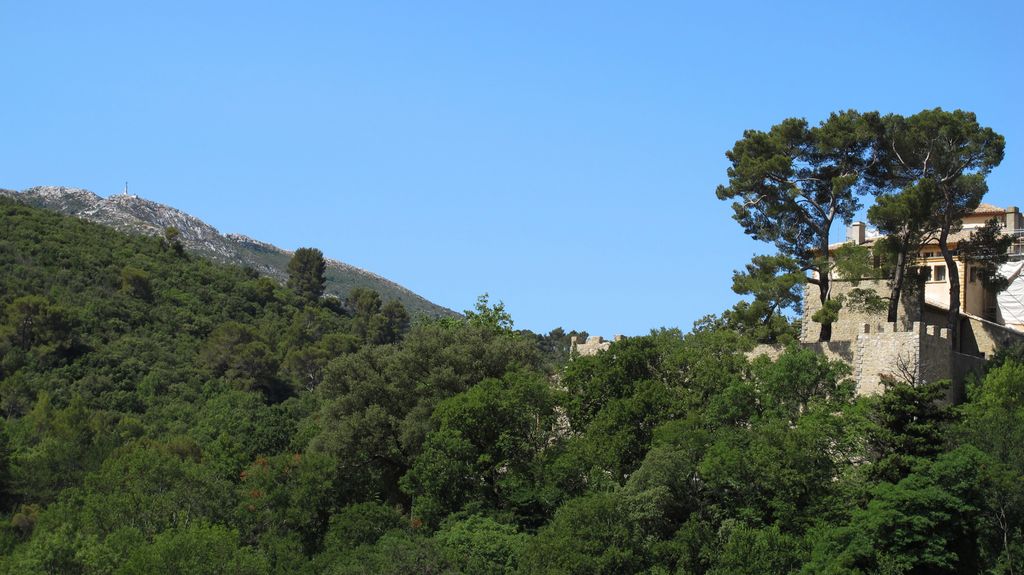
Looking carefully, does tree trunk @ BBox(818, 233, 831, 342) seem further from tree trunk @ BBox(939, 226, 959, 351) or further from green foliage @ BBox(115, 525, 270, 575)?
green foliage @ BBox(115, 525, 270, 575)

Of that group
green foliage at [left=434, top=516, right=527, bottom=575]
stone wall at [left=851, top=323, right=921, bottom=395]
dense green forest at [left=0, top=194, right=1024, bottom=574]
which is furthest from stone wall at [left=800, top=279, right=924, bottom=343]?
green foliage at [left=434, top=516, right=527, bottom=575]

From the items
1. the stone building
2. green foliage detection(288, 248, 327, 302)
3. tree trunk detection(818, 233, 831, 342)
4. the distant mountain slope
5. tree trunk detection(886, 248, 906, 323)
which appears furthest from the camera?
the distant mountain slope

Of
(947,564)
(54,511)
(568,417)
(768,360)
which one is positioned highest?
(768,360)

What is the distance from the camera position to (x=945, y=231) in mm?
35500

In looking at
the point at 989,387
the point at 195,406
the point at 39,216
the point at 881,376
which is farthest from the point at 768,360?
the point at 39,216

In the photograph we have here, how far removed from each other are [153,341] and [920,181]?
45920 millimetres

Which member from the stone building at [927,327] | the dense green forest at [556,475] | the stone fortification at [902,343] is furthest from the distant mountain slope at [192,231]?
the stone fortification at [902,343]

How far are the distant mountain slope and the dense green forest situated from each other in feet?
217

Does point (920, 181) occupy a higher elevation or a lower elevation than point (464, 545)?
higher

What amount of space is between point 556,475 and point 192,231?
93651mm

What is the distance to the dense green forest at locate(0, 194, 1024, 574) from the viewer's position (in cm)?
2888

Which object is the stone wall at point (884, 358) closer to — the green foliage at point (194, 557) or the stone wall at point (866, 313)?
the stone wall at point (866, 313)

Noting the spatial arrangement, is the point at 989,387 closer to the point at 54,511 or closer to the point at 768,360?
the point at 768,360

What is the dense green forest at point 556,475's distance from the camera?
2888 centimetres
